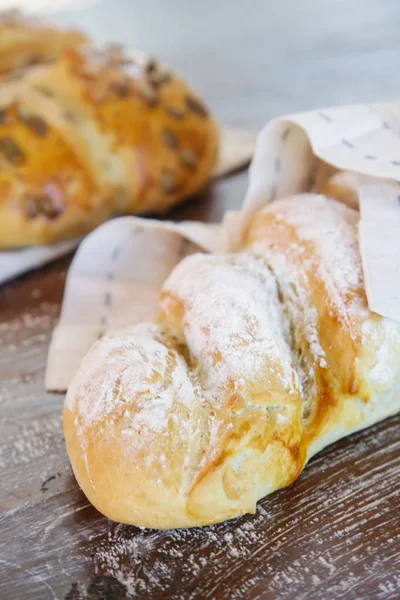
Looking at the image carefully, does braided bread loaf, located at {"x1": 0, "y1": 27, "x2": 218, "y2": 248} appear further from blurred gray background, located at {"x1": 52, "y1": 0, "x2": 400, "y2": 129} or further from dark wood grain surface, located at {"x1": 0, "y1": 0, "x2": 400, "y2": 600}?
blurred gray background, located at {"x1": 52, "y1": 0, "x2": 400, "y2": 129}

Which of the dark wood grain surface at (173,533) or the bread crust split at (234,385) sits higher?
the bread crust split at (234,385)

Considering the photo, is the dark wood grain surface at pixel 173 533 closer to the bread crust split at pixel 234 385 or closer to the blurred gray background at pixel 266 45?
the bread crust split at pixel 234 385

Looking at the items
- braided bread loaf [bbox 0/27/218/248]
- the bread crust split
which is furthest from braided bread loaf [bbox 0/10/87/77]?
the bread crust split

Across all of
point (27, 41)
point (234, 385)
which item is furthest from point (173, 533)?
point (27, 41)

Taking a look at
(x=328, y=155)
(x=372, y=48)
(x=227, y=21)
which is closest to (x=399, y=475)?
(x=328, y=155)

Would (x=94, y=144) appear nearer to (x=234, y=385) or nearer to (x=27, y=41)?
(x=27, y=41)

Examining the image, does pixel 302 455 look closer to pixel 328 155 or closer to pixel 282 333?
pixel 282 333

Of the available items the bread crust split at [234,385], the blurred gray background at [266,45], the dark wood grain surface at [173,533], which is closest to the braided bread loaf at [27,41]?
the blurred gray background at [266,45]
